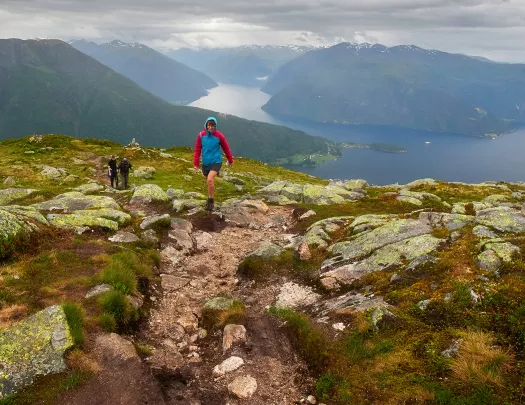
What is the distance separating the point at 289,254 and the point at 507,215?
9.76m

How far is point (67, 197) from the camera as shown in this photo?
24.0m

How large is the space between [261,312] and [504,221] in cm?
1099

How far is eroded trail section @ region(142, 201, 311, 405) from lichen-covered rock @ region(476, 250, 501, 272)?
6458 mm

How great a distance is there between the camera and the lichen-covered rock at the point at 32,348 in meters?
8.17

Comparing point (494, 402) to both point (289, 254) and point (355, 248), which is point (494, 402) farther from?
point (289, 254)

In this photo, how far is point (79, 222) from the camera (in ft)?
57.3

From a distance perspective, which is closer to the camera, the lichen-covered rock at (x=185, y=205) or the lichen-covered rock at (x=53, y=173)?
the lichen-covered rock at (x=185, y=205)

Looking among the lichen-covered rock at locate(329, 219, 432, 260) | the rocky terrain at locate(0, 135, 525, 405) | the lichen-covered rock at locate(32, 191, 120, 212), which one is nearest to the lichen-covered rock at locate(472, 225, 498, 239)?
the rocky terrain at locate(0, 135, 525, 405)

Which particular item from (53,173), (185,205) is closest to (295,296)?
(185,205)

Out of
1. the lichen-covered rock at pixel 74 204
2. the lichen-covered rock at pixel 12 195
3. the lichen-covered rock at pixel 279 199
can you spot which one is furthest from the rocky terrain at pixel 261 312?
the lichen-covered rock at pixel 12 195

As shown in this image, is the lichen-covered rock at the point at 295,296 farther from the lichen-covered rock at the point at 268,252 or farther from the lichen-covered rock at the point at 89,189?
the lichen-covered rock at the point at 89,189

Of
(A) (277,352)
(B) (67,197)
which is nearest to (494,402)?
(A) (277,352)

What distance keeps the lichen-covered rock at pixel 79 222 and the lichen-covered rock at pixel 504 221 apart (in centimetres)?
1728

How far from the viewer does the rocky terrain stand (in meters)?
8.22
